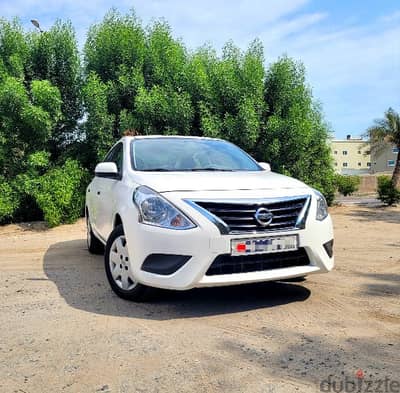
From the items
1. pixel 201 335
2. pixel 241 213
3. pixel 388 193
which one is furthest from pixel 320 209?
pixel 388 193

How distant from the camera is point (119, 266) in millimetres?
3988

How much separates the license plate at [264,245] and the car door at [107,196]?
57.9 inches

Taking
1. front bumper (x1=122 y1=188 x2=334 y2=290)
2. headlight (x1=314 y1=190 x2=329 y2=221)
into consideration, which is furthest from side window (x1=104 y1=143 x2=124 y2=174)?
headlight (x1=314 y1=190 x2=329 y2=221)

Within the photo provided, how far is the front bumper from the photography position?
3.39 m

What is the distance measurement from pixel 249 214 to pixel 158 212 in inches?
28.6

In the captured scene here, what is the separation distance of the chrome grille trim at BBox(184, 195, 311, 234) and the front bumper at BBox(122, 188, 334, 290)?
0.14 feet

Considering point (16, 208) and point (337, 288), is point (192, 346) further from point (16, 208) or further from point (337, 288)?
point (16, 208)

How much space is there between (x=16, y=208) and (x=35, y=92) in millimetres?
2885

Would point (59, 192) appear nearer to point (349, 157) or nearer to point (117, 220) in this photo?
point (117, 220)

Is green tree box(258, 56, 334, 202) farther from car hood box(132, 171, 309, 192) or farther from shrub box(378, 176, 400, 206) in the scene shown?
car hood box(132, 171, 309, 192)

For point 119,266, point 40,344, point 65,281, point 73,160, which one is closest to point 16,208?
point 73,160

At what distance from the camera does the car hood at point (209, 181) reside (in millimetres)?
3664

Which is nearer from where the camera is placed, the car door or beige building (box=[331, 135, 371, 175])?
the car door

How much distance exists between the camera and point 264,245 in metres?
3.51
